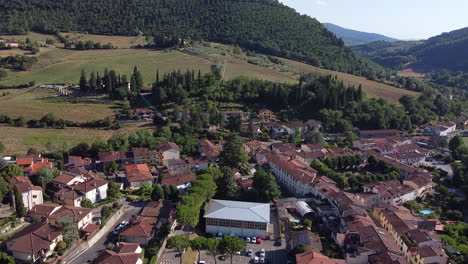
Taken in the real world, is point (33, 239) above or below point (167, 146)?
below

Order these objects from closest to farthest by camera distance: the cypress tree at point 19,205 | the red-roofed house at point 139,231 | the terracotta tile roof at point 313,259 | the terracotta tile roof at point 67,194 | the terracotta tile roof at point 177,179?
the terracotta tile roof at point 313,259
the red-roofed house at point 139,231
the cypress tree at point 19,205
the terracotta tile roof at point 67,194
the terracotta tile roof at point 177,179

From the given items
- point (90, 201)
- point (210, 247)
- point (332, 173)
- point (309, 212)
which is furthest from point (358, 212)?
point (90, 201)

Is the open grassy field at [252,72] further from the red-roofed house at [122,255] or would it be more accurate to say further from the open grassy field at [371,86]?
the red-roofed house at [122,255]

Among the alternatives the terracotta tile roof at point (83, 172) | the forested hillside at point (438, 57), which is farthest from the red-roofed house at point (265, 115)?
the forested hillside at point (438, 57)

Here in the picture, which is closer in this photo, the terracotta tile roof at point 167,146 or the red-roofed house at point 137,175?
the red-roofed house at point 137,175

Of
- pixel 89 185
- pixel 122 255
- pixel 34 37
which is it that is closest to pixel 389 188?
pixel 122 255

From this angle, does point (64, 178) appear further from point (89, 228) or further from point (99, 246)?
point (99, 246)

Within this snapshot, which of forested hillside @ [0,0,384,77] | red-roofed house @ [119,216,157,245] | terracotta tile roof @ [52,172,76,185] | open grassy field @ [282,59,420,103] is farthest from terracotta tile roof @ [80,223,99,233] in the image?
forested hillside @ [0,0,384,77]

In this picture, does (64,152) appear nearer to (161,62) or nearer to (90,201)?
(90,201)
